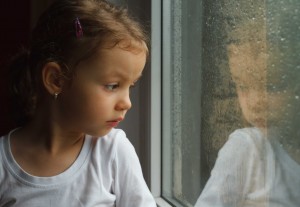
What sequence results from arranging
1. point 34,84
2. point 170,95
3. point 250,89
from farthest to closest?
point 170,95 → point 34,84 → point 250,89

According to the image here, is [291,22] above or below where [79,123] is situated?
above

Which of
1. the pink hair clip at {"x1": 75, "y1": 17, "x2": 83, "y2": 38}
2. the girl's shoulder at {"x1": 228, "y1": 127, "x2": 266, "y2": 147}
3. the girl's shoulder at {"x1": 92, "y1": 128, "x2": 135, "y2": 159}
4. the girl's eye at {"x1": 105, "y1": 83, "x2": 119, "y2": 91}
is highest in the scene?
the pink hair clip at {"x1": 75, "y1": 17, "x2": 83, "y2": 38}

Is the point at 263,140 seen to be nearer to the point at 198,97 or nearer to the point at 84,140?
the point at 198,97

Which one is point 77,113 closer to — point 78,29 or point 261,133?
point 78,29

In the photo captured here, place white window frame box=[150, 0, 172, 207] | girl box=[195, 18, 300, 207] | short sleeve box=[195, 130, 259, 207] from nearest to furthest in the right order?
girl box=[195, 18, 300, 207], short sleeve box=[195, 130, 259, 207], white window frame box=[150, 0, 172, 207]

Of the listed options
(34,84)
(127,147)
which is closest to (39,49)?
(34,84)

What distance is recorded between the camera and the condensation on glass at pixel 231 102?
0.57 metres

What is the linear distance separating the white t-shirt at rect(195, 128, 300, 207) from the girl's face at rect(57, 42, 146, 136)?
0.21 metres

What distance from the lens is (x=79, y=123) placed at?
2.19 ft

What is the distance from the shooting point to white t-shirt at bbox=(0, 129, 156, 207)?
2.26 ft

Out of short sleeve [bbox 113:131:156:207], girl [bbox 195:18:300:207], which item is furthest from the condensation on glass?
short sleeve [bbox 113:131:156:207]

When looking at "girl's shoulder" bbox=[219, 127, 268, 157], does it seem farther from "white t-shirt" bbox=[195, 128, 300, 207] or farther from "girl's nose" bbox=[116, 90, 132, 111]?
"girl's nose" bbox=[116, 90, 132, 111]

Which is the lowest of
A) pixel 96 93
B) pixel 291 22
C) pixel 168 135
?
pixel 168 135

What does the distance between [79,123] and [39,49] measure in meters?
0.15
